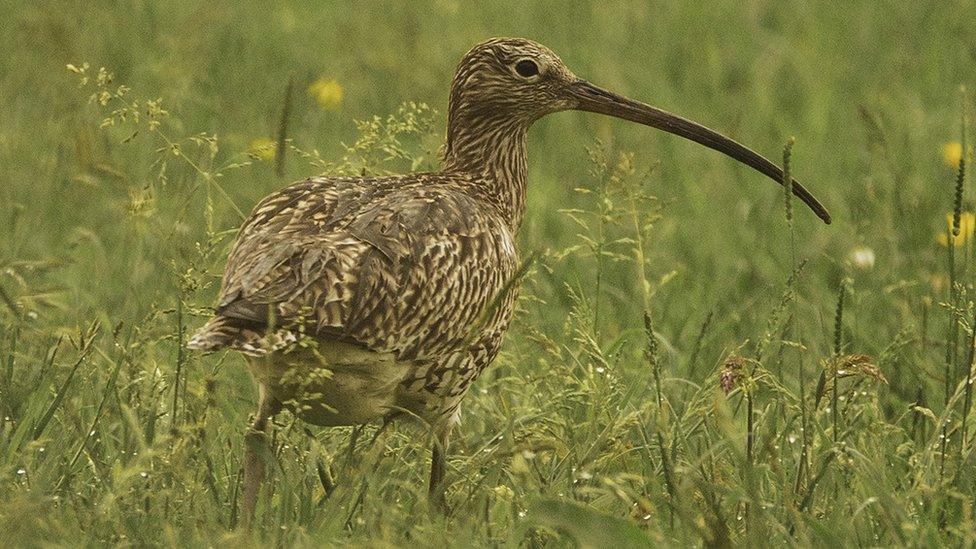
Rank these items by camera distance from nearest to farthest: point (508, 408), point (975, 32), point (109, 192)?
point (508, 408), point (109, 192), point (975, 32)

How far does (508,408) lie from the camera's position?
6410 millimetres

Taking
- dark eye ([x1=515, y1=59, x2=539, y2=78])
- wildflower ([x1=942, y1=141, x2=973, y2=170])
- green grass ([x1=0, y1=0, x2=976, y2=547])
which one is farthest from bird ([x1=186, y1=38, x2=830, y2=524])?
wildflower ([x1=942, y1=141, x2=973, y2=170])

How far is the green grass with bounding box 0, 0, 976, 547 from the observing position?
204 inches

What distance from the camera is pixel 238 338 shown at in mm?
5082

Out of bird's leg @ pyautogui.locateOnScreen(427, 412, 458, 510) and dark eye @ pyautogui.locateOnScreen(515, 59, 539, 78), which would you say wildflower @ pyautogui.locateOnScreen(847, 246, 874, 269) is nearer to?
dark eye @ pyautogui.locateOnScreen(515, 59, 539, 78)

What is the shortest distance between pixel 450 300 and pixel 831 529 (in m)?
1.34

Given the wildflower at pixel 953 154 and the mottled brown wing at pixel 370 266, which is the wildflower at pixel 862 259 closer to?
the wildflower at pixel 953 154

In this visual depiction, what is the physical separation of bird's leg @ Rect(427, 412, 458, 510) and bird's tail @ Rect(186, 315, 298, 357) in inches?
23.4

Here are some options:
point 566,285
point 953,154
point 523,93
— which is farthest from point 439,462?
point 953,154

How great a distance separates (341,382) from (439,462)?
57 centimetres

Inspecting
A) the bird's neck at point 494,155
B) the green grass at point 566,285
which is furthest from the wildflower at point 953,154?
the bird's neck at point 494,155

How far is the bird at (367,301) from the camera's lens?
204 inches

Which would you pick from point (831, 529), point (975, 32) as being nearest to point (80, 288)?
point (831, 529)

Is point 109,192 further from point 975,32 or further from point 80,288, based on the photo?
point 975,32
